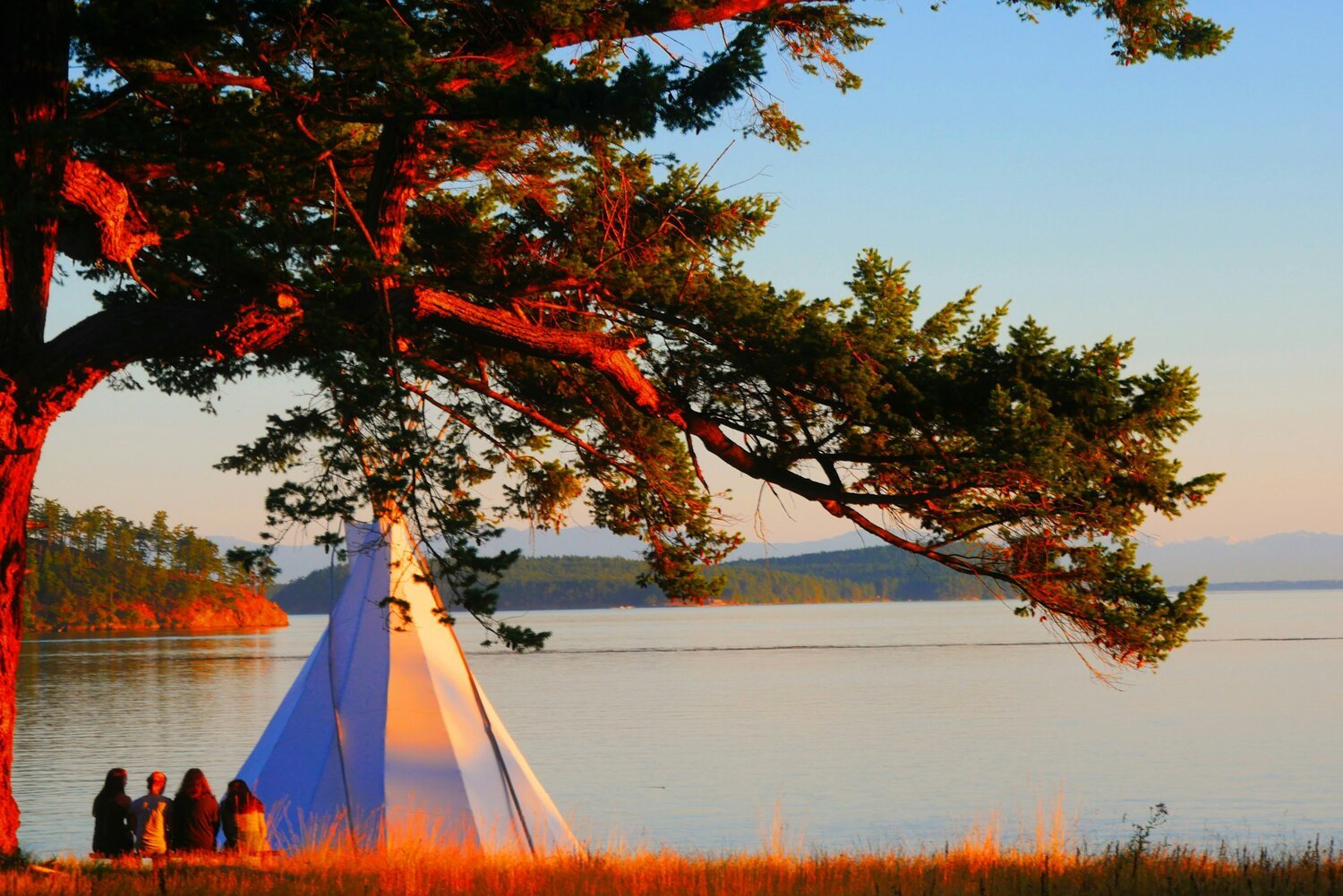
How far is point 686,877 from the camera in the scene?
35.1 ft

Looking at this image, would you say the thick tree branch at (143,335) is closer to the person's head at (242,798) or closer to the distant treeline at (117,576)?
the person's head at (242,798)

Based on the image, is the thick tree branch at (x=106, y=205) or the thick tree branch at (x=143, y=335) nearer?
the thick tree branch at (x=106, y=205)

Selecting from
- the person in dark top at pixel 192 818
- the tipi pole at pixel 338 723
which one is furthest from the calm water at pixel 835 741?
the person in dark top at pixel 192 818

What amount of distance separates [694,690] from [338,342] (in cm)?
5607

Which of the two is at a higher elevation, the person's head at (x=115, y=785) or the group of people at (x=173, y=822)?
the person's head at (x=115, y=785)

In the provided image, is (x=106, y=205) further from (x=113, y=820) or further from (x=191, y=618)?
(x=191, y=618)

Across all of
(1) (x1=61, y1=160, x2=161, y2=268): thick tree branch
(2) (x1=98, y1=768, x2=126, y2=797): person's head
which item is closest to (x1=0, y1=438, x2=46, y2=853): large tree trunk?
(1) (x1=61, y1=160, x2=161, y2=268): thick tree branch

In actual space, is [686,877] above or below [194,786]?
below

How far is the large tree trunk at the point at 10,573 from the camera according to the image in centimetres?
1030

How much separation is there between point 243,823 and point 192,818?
450 mm

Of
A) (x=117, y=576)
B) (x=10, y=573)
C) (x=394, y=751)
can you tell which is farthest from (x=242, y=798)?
(x=117, y=576)

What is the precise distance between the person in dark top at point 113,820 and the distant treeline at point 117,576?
436 ft

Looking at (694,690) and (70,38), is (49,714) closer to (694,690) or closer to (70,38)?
(694,690)

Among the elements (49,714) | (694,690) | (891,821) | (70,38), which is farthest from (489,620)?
(694,690)
